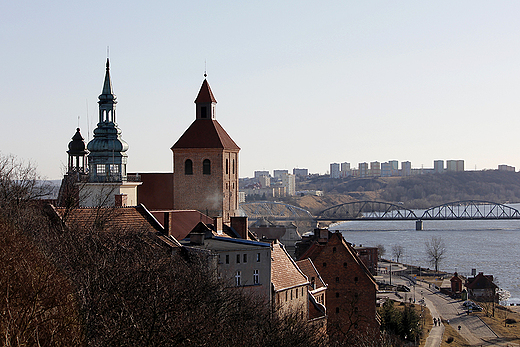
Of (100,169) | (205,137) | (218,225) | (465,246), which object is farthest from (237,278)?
(465,246)

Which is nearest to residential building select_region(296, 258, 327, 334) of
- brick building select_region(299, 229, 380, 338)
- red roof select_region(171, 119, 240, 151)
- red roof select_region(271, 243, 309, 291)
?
brick building select_region(299, 229, 380, 338)

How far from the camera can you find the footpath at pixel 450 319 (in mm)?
36981

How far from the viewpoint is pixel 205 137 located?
34344mm

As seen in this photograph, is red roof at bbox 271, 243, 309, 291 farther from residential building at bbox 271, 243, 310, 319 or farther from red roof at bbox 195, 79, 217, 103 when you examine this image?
red roof at bbox 195, 79, 217, 103

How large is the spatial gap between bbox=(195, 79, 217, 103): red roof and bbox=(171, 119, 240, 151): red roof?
3.32 feet

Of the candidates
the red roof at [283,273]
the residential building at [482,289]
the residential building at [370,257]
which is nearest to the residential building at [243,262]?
the red roof at [283,273]

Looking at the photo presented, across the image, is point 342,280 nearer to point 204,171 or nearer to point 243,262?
point 204,171

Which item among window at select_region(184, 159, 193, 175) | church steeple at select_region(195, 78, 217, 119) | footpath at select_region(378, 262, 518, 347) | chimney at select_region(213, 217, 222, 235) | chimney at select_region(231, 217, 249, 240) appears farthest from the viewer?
footpath at select_region(378, 262, 518, 347)

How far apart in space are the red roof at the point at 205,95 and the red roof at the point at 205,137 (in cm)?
101

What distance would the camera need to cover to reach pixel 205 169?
34.2 meters

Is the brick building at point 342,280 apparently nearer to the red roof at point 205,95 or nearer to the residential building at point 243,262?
the residential building at point 243,262

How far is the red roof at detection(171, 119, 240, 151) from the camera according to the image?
3412 cm

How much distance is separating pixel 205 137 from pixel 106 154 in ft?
18.9

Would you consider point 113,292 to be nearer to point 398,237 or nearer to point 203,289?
point 203,289
